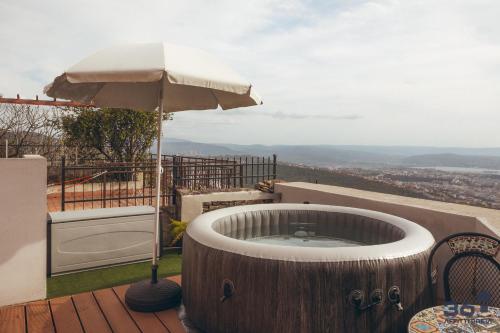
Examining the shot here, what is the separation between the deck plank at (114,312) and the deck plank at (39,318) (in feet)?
1.62

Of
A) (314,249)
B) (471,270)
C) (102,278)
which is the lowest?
(102,278)

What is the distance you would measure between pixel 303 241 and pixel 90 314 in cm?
276

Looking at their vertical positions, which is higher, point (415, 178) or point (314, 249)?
point (314, 249)

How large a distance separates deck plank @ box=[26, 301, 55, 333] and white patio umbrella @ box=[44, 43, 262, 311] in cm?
76

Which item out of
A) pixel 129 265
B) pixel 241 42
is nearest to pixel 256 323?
pixel 129 265

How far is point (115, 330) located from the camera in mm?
3291

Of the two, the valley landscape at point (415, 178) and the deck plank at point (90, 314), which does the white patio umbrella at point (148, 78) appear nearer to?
the deck plank at point (90, 314)

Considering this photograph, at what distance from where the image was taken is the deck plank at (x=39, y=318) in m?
3.31

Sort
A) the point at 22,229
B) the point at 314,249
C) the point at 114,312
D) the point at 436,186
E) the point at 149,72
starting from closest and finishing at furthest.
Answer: the point at 314,249, the point at 149,72, the point at 114,312, the point at 22,229, the point at 436,186

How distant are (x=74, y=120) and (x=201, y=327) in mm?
12036

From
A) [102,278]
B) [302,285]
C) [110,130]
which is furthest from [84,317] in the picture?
[110,130]

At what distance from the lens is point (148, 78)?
2.92 m

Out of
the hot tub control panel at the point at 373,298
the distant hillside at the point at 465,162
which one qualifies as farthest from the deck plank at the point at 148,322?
the distant hillside at the point at 465,162

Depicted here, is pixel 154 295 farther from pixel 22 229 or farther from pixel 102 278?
pixel 22 229
